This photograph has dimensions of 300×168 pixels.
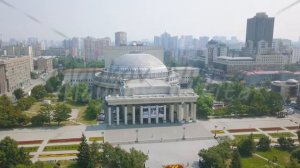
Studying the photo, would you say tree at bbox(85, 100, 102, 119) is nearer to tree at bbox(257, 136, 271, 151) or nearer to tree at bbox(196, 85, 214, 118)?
tree at bbox(196, 85, 214, 118)

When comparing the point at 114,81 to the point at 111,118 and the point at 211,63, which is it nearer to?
the point at 111,118

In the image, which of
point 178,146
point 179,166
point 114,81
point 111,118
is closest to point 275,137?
point 178,146

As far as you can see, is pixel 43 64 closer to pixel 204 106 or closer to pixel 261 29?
pixel 204 106

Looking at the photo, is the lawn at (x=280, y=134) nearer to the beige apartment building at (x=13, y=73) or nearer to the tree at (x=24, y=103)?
the tree at (x=24, y=103)

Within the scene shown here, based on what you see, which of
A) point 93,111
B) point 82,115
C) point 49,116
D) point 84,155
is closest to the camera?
point 84,155

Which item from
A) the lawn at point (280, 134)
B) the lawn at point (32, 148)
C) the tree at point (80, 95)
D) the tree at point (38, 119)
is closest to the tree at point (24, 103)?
the tree at point (80, 95)

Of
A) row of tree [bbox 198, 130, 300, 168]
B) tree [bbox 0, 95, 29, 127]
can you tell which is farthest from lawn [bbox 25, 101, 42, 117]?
row of tree [bbox 198, 130, 300, 168]

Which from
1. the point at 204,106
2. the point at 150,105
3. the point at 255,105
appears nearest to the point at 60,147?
the point at 150,105
